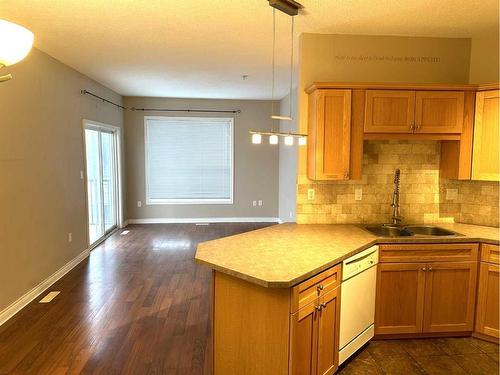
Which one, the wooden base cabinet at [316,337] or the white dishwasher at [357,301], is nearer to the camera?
the wooden base cabinet at [316,337]

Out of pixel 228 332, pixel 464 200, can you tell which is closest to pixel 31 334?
pixel 228 332

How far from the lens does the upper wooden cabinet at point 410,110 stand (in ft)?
10.0

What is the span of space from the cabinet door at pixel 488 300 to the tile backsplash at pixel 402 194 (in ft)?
2.29

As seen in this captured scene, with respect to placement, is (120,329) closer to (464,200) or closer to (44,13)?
(44,13)

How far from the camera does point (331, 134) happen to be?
307 centimetres

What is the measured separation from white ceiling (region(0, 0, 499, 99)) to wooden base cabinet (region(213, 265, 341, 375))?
81.2 inches

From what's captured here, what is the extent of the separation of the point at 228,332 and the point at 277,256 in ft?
1.86

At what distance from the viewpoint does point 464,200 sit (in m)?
3.50

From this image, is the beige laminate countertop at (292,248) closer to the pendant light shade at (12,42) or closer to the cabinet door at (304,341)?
the cabinet door at (304,341)

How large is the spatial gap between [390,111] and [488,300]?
1774 mm

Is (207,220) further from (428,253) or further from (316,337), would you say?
(316,337)

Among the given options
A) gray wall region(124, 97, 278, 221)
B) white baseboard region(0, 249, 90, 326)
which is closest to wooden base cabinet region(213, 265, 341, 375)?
white baseboard region(0, 249, 90, 326)

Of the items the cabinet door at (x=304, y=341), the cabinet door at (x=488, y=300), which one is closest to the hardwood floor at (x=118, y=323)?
the cabinet door at (x=304, y=341)

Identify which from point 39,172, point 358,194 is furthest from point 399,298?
point 39,172
